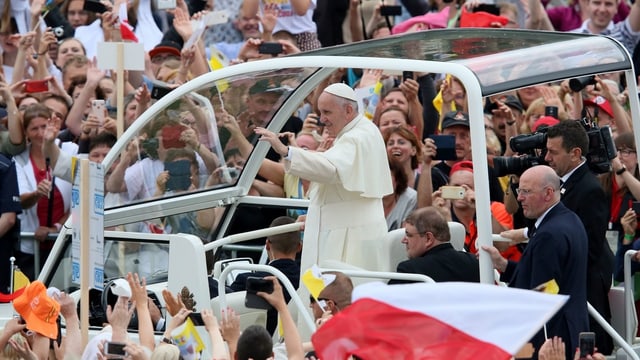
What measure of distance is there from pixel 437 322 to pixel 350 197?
3578mm

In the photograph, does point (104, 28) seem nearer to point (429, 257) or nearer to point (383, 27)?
point (383, 27)

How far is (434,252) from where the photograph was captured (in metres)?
9.17

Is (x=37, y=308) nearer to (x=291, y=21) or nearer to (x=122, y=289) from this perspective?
(x=122, y=289)

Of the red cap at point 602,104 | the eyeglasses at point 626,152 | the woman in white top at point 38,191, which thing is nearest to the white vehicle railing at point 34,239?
the woman in white top at point 38,191

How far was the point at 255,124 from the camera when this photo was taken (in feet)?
37.3

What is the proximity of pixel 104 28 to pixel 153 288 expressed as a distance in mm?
4780

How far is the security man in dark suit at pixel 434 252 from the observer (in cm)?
911

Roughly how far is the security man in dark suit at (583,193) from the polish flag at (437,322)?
9.90 feet

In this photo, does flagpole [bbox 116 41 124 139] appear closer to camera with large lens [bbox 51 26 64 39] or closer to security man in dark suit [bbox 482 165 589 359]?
camera with large lens [bbox 51 26 64 39]

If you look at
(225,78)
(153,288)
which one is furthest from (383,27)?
(153,288)

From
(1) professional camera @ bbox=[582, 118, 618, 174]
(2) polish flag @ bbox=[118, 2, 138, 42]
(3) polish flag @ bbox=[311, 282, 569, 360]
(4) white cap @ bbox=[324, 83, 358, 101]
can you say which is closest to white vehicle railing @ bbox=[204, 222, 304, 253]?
(4) white cap @ bbox=[324, 83, 358, 101]

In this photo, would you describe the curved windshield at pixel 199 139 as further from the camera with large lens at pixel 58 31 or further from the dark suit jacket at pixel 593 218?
the camera with large lens at pixel 58 31

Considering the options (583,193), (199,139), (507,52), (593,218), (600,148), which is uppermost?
(507,52)

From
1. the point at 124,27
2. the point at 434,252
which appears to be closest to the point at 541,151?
the point at 434,252
